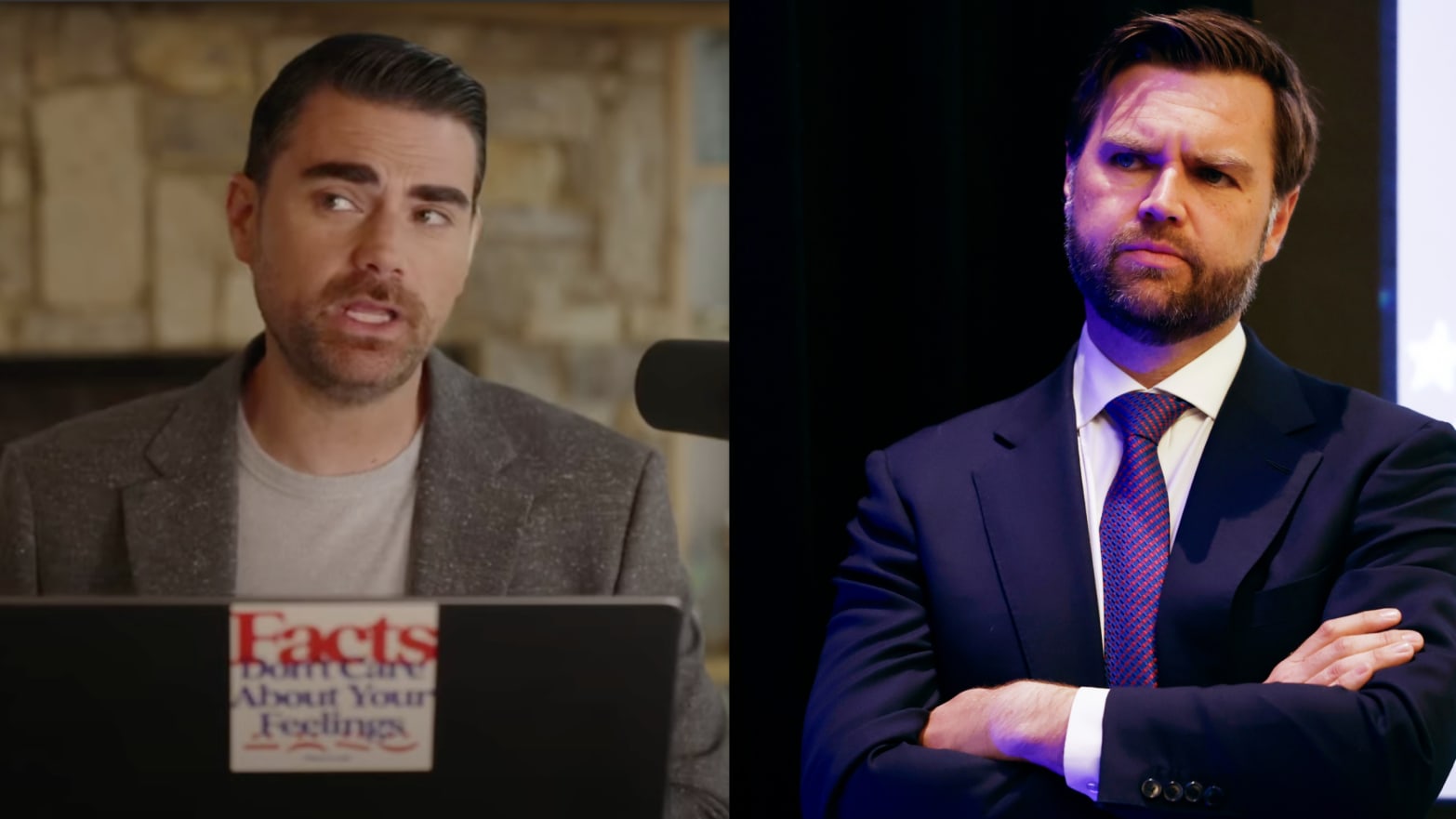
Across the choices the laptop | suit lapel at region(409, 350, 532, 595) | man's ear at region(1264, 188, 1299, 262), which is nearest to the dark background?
man's ear at region(1264, 188, 1299, 262)

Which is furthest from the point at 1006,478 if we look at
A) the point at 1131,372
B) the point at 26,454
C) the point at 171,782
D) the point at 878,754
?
the point at 26,454

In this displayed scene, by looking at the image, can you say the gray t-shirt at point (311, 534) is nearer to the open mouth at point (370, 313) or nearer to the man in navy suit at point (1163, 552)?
the open mouth at point (370, 313)

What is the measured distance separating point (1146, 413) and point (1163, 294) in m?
0.18

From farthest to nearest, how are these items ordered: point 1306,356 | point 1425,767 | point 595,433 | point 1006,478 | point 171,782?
point 1306,356 → point 595,433 → point 1006,478 → point 1425,767 → point 171,782

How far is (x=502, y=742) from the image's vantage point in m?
1.23

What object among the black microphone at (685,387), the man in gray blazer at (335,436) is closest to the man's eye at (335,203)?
the man in gray blazer at (335,436)

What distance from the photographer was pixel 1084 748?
70.9 inches

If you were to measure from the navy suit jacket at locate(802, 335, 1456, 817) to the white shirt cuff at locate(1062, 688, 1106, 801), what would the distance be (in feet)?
0.05

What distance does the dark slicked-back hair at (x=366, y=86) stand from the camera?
2.21 meters

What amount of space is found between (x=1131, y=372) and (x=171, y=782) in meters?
1.50

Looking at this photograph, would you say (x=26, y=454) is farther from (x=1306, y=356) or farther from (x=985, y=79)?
(x=1306, y=356)

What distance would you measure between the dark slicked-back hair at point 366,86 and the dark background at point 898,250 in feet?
1.56

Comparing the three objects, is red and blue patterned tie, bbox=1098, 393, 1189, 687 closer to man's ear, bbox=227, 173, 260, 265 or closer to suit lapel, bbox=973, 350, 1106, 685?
suit lapel, bbox=973, 350, 1106, 685

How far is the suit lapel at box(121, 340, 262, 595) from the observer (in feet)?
7.19
